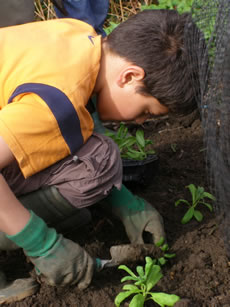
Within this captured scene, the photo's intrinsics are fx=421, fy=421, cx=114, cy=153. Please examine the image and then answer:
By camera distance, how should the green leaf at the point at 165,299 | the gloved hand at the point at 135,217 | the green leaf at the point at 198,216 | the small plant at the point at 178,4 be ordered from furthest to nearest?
the small plant at the point at 178,4 → the green leaf at the point at 198,216 → the gloved hand at the point at 135,217 → the green leaf at the point at 165,299

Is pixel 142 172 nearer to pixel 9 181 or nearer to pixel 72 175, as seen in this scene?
pixel 72 175

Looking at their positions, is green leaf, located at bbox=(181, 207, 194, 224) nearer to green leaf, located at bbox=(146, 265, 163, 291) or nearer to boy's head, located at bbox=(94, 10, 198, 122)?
green leaf, located at bbox=(146, 265, 163, 291)

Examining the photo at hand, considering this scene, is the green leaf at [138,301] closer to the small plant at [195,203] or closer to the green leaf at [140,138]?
the small plant at [195,203]

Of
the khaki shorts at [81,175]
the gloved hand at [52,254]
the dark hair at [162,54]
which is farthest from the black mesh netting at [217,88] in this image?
the gloved hand at [52,254]

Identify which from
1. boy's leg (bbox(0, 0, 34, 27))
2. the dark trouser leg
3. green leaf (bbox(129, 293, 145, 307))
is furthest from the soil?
boy's leg (bbox(0, 0, 34, 27))

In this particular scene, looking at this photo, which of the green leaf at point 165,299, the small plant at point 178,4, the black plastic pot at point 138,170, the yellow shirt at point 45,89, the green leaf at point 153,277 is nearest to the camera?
the yellow shirt at point 45,89

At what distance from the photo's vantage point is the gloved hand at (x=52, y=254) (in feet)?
4.94

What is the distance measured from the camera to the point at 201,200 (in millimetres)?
2289

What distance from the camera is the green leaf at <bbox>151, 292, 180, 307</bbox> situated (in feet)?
5.01

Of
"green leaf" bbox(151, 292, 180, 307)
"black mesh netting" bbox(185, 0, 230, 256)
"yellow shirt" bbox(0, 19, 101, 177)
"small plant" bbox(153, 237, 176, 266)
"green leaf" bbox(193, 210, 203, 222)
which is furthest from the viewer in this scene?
"green leaf" bbox(193, 210, 203, 222)

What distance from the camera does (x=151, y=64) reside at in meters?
1.66

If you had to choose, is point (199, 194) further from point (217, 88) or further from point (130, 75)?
point (217, 88)

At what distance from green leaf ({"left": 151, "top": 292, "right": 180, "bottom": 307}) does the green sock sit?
0.43m

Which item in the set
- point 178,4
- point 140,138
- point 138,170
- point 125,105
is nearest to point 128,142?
point 140,138
